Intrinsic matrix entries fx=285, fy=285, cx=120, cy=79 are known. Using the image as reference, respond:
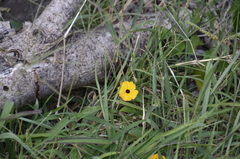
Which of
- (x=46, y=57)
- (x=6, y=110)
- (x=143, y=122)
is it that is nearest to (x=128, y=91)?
(x=143, y=122)

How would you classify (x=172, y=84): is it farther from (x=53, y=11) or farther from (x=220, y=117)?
(x=53, y=11)

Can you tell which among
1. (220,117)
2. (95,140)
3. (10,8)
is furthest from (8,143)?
(10,8)

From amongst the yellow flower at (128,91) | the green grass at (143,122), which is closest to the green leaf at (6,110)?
the green grass at (143,122)

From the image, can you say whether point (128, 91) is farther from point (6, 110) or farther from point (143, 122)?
point (6, 110)

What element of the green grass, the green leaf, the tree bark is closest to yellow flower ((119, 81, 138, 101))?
the green grass

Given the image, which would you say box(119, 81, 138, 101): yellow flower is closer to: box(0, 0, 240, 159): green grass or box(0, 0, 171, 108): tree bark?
box(0, 0, 240, 159): green grass
